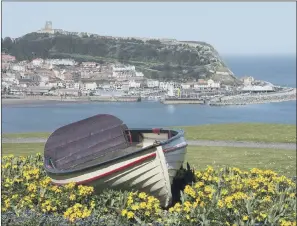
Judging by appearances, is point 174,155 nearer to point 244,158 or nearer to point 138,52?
point 138,52

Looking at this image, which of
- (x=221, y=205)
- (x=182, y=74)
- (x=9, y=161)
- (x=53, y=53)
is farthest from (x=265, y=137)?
(x=221, y=205)

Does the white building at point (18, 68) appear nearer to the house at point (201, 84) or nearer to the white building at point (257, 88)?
the house at point (201, 84)

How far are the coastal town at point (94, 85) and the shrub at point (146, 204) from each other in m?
3.36

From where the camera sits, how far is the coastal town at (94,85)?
13039mm

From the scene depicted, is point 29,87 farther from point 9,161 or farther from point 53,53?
point 9,161

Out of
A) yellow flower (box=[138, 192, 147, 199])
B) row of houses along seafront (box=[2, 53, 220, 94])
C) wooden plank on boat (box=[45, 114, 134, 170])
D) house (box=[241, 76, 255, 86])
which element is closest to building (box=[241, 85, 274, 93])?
house (box=[241, 76, 255, 86])

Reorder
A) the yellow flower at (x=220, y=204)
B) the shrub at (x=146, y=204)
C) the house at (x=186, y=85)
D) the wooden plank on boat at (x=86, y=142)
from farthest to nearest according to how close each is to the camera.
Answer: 1. the house at (x=186, y=85)
2. the wooden plank on boat at (x=86, y=142)
3. the yellow flower at (x=220, y=204)
4. the shrub at (x=146, y=204)

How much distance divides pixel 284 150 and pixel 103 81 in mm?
10597

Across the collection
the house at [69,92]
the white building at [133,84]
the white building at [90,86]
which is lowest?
the house at [69,92]

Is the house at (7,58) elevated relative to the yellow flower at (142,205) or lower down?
elevated

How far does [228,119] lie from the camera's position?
53.9ft

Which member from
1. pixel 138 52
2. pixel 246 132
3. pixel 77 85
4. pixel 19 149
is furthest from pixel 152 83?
pixel 246 132

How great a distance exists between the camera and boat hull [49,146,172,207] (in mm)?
8859

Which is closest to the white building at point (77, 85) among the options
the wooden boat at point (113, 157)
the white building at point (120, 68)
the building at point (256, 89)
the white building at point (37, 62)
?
the white building at point (120, 68)
